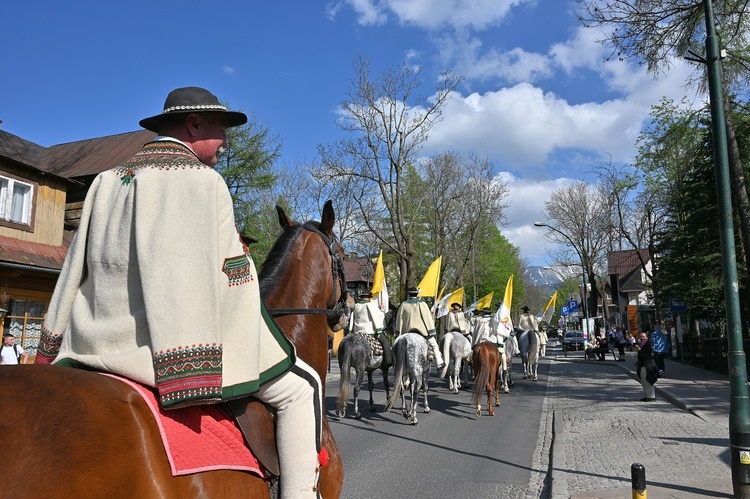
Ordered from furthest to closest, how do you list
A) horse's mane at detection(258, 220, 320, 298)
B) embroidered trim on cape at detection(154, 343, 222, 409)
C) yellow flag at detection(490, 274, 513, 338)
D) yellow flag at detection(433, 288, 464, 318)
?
yellow flag at detection(433, 288, 464, 318) → yellow flag at detection(490, 274, 513, 338) → horse's mane at detection(258, 220, 320, 298) → embroidered trim on cape at detection(154, 343, 222, 409)

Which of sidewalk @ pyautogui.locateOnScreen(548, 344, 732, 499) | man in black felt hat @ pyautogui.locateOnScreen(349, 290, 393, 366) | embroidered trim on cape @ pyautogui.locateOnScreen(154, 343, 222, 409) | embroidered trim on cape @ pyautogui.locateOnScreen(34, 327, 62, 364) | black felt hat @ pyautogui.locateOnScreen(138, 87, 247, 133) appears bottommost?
sidewalk @ pyautogui.locateOnScreen(548, 344, 732, 499)

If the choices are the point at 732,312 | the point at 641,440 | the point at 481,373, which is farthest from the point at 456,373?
the point at 732,312

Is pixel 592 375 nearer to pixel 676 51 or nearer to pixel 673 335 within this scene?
pixel 673 335

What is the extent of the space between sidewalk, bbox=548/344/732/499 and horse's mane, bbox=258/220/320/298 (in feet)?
16.6

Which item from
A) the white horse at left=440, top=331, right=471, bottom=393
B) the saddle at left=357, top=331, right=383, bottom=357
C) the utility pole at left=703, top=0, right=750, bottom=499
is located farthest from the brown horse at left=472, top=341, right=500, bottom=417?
the utility pole at left=703, top=0, right=750, bottom=499

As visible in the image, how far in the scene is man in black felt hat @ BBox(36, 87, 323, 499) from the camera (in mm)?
2143

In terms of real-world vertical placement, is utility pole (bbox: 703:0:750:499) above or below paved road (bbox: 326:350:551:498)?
above

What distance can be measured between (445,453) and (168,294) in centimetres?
845

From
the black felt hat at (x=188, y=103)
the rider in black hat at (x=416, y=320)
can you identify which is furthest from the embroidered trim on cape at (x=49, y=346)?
the rider in black hat at (x=416, y=320)

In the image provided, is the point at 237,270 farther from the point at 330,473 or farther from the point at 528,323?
the point at 528,323

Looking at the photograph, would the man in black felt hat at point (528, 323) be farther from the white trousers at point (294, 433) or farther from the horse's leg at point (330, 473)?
the white trousers at point (294, 433)

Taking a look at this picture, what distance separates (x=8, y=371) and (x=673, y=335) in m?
37.1

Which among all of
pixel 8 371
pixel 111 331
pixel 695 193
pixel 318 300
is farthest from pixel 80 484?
pixel 695 193

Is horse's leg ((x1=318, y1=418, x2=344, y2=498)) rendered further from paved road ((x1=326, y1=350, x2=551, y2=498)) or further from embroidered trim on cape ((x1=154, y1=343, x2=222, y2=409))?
paved road ((x1=326, y1=350, x2=551, y2=498))
